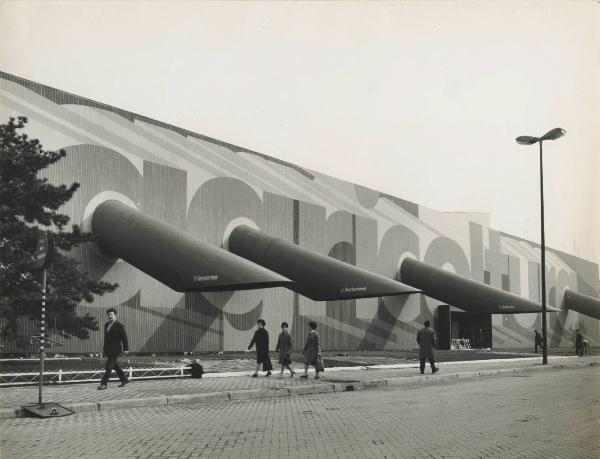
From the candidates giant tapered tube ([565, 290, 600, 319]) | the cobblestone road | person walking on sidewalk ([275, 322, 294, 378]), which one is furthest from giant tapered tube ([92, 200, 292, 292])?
giant tapered tube ([565, 290, 600, 319])

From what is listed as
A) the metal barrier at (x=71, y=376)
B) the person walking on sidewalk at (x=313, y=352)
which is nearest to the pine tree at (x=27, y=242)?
the metal barrier at (x=71, y=376)

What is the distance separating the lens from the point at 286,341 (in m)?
19.0

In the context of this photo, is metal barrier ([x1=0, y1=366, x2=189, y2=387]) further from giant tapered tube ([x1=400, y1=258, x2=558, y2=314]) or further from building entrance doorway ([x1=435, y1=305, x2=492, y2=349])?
building entrance doorway ([x1=435, y1=305, x2=492, y2=349])

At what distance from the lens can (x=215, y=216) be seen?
3020 centimetres

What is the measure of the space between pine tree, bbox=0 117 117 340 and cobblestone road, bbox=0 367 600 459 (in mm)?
7317

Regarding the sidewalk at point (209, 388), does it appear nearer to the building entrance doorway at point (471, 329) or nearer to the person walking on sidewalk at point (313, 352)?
the person walking on sidewalk at point (313, 352)

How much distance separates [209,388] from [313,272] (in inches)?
566

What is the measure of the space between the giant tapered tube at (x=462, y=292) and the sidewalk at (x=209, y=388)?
1750 cm

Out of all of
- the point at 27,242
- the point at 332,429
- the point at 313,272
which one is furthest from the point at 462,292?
the point at 332,429

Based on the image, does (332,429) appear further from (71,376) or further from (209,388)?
(71,376)

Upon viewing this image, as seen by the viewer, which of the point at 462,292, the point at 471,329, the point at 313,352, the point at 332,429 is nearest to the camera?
the point at 332,429

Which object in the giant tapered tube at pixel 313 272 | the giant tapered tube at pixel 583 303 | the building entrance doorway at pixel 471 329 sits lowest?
the building entrance doorway at pixel 471 329

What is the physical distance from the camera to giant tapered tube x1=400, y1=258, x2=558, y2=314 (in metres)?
39.6

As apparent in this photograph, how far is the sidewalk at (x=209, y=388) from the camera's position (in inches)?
509
